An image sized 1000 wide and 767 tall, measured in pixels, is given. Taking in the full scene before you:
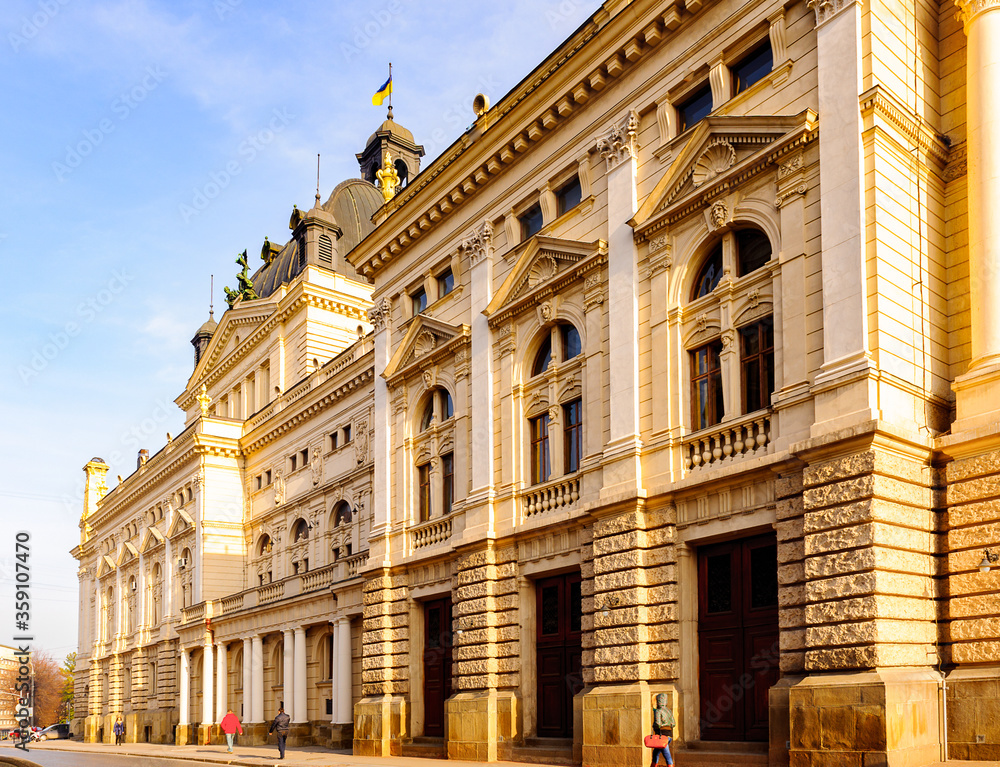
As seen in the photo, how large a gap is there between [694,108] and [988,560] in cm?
1184

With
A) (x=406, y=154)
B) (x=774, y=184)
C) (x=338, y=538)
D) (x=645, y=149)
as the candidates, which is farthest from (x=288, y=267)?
(x=774, y=184)

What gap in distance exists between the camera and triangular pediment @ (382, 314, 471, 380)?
31906 mm

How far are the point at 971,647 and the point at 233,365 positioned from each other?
2151 inches

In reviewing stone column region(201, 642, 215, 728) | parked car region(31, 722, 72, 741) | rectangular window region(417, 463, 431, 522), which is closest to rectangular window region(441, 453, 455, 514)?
rectangular window region(417, 463, 431, 522)

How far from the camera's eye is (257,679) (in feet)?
160

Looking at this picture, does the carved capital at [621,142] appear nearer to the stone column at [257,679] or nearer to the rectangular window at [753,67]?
the rectangular window at [753,67]

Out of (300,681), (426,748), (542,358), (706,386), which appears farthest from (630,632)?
(300,681)

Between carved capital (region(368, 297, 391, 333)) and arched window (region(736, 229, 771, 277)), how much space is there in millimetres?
16131

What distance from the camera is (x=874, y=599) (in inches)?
720

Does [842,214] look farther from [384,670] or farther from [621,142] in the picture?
[384,670]

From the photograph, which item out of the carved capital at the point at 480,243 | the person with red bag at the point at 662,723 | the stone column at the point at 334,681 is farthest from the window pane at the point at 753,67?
the stone column at the point at 334,681

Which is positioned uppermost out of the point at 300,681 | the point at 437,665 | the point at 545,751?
the point at 437,665

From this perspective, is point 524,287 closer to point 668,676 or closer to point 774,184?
point 774,184

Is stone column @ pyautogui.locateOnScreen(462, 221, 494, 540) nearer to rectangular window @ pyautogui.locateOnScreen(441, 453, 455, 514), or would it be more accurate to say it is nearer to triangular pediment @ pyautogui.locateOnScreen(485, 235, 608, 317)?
triangular pediment @ pyautogui.locateOnScreen(485, 235, 608, 317)
